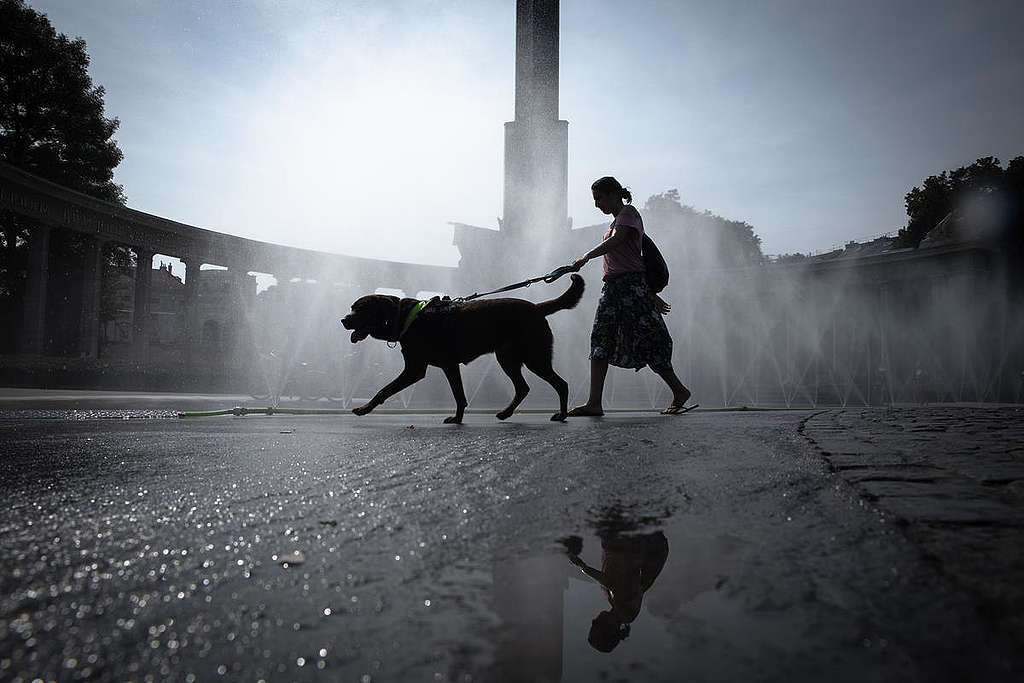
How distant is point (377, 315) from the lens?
18.9ft

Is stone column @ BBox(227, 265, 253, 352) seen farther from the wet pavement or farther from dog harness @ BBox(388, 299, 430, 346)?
the wet pavement

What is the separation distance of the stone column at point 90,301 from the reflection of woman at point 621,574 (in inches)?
1144

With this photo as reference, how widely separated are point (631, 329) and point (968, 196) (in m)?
41.9

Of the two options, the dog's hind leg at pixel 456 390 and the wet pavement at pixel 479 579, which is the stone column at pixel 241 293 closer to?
the dog's hind leg at pixel 456 390

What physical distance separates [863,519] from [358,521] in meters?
1.29

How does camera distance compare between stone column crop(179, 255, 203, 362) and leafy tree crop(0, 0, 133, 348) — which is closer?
leafy tree crop(0, 0, 133, 348)

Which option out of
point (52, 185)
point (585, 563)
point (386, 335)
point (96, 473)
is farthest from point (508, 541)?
point (52, 185)

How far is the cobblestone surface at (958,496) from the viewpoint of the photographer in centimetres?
106

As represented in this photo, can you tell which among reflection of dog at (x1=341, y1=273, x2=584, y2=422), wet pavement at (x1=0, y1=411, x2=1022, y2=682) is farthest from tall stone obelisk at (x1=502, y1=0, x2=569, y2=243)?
wet pavement at (x1=0, y1=411, x2=1022, y2=682)

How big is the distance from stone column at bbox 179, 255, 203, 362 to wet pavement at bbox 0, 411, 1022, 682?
29.8 metres

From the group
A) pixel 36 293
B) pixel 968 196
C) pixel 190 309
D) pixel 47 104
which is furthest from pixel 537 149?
pixel 968 196

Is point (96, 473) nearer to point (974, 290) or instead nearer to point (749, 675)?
point (749, 675)

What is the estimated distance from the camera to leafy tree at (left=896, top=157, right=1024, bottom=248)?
33656mm

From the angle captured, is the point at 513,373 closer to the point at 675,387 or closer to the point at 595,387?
the point at 595,387
